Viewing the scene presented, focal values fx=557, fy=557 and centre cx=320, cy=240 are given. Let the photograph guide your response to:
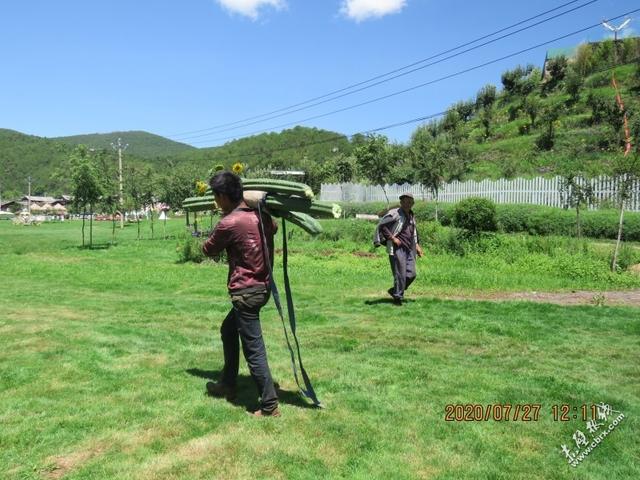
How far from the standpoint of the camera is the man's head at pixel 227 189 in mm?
4434

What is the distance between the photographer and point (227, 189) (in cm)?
444

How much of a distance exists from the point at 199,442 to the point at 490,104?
58.3m

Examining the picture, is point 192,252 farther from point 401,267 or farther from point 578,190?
point 578,190

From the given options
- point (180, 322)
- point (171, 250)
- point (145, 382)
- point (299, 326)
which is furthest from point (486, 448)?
point (171, 250)

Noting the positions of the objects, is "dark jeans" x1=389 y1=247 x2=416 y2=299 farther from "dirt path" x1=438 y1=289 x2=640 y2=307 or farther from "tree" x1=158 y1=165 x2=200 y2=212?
"tree" x1=158 y1=165 x2=200 y2=212

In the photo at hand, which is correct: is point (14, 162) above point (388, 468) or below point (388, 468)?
above

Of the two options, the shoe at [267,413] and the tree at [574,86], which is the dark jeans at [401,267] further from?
the tree at [574,86]

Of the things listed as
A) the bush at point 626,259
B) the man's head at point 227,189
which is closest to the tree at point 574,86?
the bush at point 626,259

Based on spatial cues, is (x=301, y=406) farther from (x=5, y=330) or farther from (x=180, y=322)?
Answer: (x=5, y=330)

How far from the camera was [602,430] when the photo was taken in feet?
13.4

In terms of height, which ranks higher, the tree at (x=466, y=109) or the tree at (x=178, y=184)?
the tree at (x=466, y=109)

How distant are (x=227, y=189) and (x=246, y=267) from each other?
0.64 metres

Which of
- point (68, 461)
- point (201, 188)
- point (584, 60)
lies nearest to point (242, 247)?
point (201, 188)

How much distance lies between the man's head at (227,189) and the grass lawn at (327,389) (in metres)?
1.65
